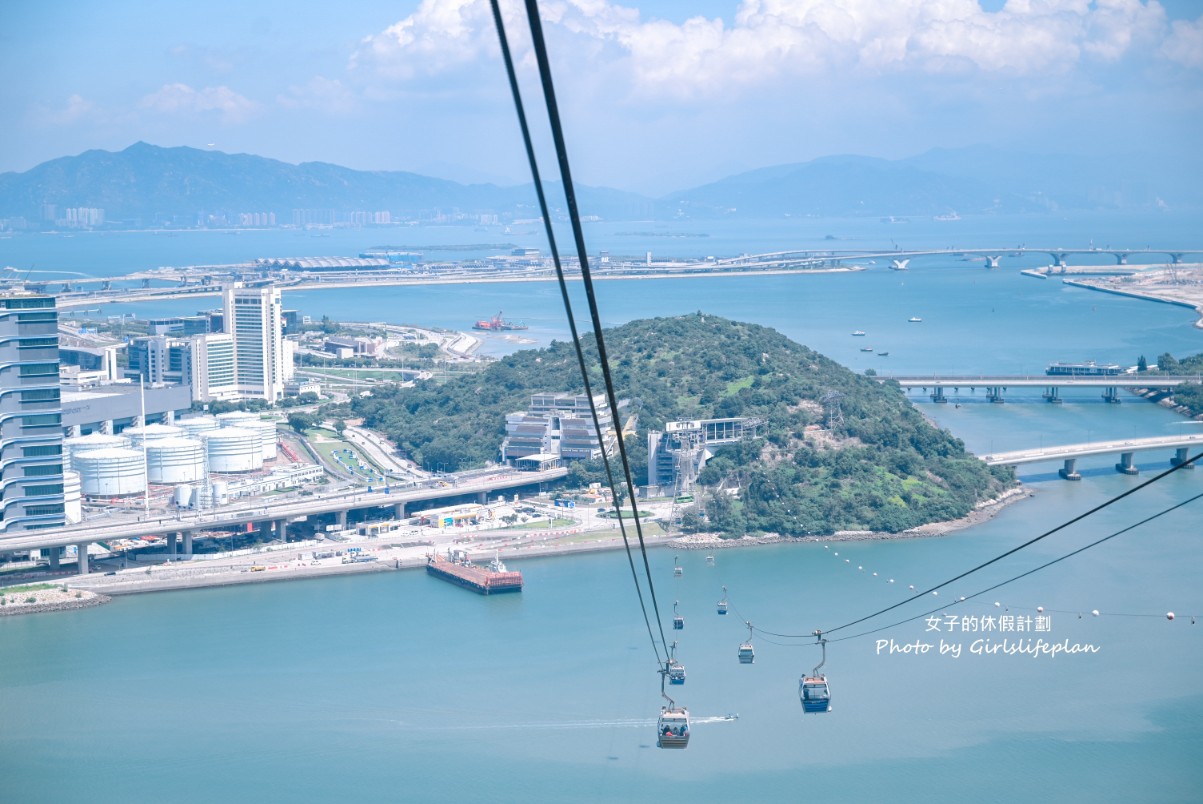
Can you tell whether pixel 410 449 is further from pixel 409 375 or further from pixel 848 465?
pixel 409 375

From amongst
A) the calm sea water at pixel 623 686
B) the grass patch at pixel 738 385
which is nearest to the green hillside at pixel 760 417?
the grass patch at pixel 738 385

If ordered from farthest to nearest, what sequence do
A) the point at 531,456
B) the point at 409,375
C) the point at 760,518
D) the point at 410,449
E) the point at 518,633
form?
the point at 409,375
the point at 410,449
the point at 531,456
the point at 760,518
the point at 518,633

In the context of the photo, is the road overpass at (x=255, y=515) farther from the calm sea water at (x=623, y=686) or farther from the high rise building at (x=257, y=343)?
the high rise building at (x=257, y=343)

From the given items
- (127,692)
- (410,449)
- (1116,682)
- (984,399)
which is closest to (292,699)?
(127,692)

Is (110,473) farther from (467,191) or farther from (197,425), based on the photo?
(467,191)

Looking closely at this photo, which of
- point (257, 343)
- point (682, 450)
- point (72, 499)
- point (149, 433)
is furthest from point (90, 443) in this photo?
point (257, 343)

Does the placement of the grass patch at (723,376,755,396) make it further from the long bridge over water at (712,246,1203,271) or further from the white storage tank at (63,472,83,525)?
the long bridge over water at (712,246,1203,271)
